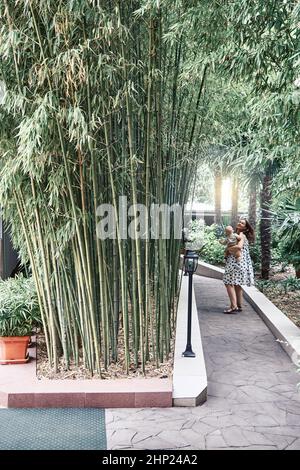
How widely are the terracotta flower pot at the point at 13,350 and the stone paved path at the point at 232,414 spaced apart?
1.07 m

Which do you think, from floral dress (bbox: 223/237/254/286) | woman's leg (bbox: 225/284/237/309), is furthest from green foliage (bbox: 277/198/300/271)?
woman's leg (bbox: 225/284/237/309)

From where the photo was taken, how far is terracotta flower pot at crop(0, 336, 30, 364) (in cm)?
389

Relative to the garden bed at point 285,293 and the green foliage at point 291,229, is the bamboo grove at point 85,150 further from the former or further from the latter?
the garden bed at point 285,293

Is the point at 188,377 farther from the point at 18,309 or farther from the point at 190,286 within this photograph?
the point at 18,309

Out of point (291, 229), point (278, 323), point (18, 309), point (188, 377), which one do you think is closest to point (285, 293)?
point (291, 229)

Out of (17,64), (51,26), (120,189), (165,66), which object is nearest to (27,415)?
(120,189)

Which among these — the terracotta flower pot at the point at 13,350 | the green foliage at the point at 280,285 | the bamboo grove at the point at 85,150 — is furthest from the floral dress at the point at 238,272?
the terracotta flower pot at the point at 13,350

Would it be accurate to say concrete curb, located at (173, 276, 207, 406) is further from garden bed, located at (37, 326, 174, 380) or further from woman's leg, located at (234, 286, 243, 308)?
woman's leg, located at (234, 286, 243, 308)

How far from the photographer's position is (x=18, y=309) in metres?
4.04

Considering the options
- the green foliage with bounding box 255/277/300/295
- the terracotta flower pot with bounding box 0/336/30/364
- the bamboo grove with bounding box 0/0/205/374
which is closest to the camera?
the bamboo grove with bounding box 0/0/205/374

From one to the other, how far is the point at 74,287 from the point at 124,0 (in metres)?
1.95

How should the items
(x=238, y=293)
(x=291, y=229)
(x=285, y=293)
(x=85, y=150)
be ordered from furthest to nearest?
(x=285, y=293) < (x=238, y=293) < (x=291, y=229) < (x=85, y=150)

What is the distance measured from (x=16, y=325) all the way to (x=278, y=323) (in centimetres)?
264

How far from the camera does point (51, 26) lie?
10.5 ft
